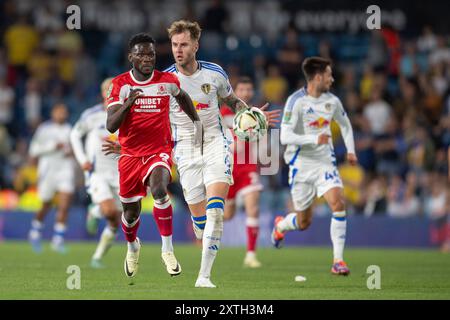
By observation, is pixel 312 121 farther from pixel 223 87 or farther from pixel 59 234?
pixel 59 234

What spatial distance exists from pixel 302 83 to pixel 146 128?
14.0m

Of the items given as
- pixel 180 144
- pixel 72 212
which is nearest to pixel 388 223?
pixel 72 212

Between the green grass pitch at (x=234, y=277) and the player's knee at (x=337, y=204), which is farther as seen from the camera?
the player's knee at (x=337, y=204)

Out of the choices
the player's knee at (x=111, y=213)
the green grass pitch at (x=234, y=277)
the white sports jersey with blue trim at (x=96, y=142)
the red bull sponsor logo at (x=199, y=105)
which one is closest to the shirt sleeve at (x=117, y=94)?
the red bull sponsor logo at (x=199, y=105)

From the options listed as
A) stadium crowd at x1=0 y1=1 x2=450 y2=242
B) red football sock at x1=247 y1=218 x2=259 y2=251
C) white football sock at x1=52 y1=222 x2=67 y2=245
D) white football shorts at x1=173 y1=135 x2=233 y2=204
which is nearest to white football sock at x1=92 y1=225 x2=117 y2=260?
red football sock at x1=247 y1=218 x2=259 y2=251

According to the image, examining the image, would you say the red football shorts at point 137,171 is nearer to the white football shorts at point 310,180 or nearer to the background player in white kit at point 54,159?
the white football shorts at point 310,180

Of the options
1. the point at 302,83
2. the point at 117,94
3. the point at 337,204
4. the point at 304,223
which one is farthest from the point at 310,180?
the point at 302,83

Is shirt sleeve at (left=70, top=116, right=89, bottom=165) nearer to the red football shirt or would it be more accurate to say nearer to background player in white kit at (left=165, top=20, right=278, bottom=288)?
background player in white kit at (left=165, top=20, right=278, bottom=288)

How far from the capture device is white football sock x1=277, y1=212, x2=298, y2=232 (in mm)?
14087

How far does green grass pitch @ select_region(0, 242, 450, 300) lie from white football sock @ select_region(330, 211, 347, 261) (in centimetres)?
32

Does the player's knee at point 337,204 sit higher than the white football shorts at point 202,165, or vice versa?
the white football shorts at point 202,165

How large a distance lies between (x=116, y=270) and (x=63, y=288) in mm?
3128

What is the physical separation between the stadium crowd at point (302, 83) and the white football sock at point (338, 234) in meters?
8.10

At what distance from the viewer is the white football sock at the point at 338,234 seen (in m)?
13.0
